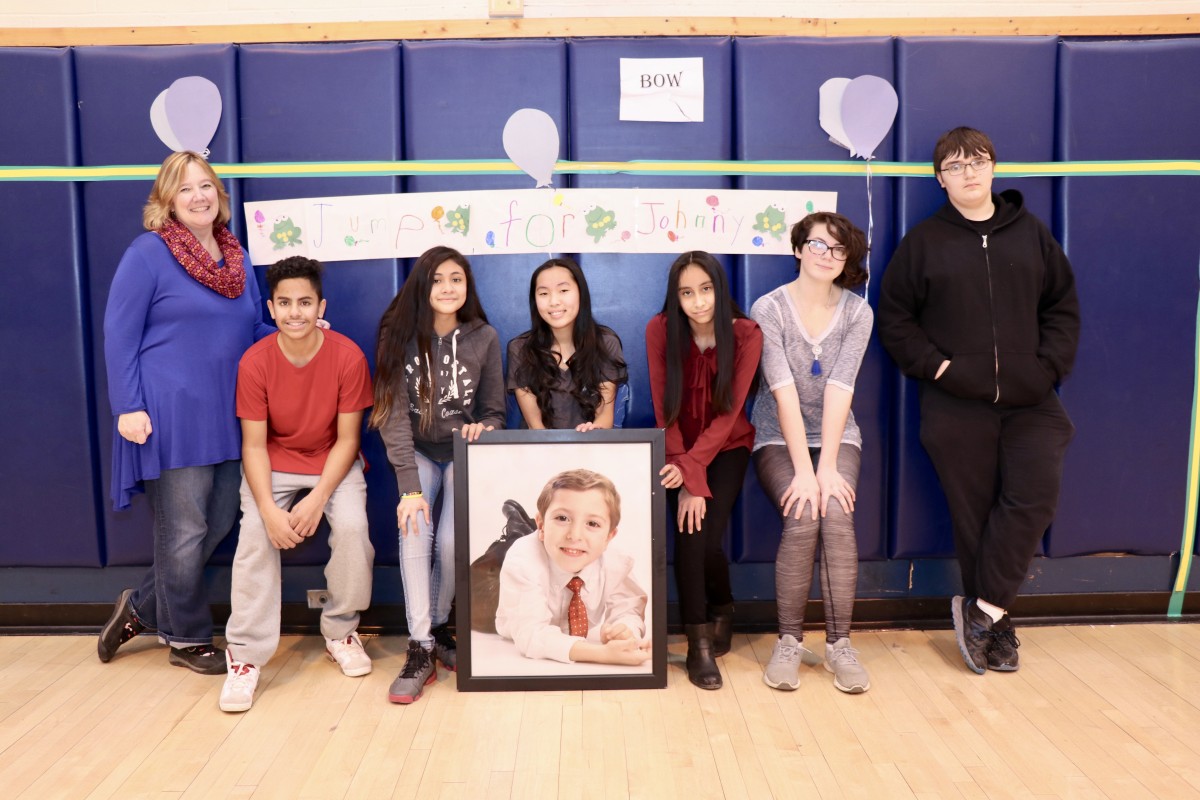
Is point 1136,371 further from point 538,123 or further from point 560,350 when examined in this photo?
point 538,123

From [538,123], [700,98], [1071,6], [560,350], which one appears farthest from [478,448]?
[1071,6]

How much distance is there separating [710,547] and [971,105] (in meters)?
1.48

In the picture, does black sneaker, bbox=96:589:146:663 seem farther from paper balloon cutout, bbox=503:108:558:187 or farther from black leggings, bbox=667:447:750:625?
paper balloon cutout, bbox=503:108:558:187

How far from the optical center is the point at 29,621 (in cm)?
284

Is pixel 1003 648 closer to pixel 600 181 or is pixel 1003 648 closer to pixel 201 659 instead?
pixel 600 181

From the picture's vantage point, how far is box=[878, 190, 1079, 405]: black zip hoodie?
2.56 metres

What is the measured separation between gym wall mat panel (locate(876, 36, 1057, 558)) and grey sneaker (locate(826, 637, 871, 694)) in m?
0.65

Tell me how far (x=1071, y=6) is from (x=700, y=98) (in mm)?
1255

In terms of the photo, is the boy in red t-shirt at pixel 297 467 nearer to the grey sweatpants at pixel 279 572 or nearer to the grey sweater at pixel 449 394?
the grey sweatpants at pixel 279 572

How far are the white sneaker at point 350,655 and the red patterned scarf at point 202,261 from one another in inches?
38.7

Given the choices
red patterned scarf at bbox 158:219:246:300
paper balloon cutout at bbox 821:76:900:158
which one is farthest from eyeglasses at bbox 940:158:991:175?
red patterned scarf at bbox 158:219:246:300

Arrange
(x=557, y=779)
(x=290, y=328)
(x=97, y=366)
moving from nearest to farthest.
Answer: (x=557, y=779) → (x=290, y=328) → (x=97, y=366)

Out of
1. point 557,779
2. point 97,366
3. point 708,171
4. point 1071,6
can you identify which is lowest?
point 557,779

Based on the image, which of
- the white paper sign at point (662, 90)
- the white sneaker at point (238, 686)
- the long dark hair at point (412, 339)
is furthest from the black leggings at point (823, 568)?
the white sneaker at point (238, 686)
